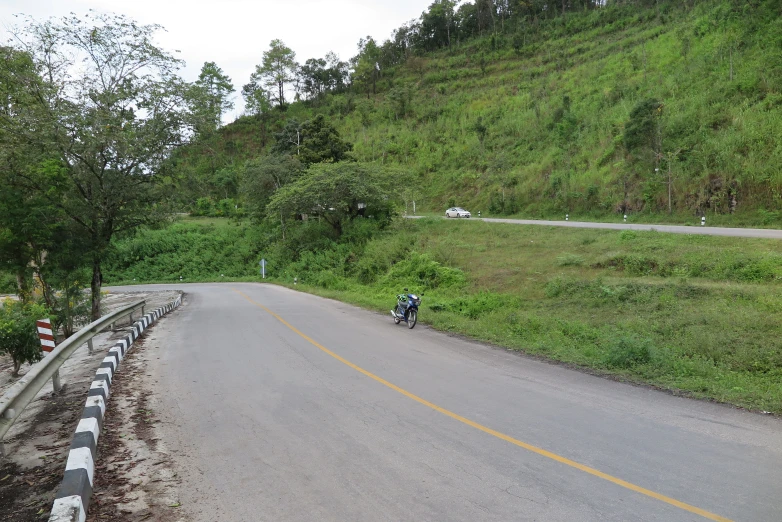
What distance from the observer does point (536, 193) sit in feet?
128

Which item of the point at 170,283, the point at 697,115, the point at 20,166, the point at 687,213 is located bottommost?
the point at 170,283

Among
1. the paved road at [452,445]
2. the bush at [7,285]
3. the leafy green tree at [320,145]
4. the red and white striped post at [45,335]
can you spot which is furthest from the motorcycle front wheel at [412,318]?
the bush at [7,285]

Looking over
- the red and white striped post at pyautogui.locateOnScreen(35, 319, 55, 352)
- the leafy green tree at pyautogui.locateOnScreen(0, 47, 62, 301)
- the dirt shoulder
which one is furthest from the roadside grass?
the leafy green tree at pyautogui.locateOnScreen(0, 47, 62, 301)

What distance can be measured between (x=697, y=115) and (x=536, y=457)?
33856mm

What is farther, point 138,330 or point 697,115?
point 697,115

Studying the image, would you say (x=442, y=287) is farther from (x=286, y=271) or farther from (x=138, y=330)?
(x=286, y=271)

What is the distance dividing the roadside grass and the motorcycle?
634mm

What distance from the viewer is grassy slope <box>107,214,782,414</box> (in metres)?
8.71

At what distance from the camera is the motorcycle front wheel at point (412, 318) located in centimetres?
1373

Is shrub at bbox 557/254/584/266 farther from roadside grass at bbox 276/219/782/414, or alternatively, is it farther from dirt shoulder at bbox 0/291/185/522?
dirt shoulder at bbox 0/291/185/522

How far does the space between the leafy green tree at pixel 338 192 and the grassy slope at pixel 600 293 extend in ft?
8.19

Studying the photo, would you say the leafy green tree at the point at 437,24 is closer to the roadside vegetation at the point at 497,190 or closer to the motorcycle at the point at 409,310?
the roadside vegetation at the point at 497,190

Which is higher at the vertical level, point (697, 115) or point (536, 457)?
point (697, 115)

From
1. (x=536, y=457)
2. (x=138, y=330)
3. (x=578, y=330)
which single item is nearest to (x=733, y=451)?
(x=536, y=457)
